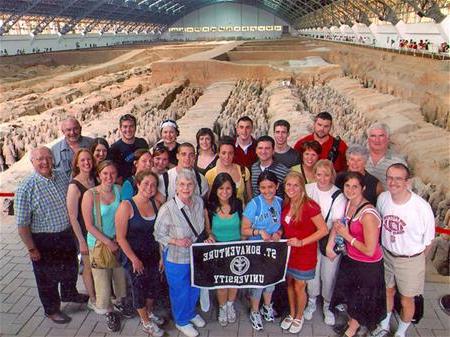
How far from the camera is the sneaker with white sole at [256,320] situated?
3139mm

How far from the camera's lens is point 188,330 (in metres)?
3.11

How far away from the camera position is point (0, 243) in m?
4.52

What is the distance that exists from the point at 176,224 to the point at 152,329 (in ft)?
2.96

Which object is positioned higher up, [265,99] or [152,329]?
[265,99]

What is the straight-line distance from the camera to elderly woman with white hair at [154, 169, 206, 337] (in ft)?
9.39

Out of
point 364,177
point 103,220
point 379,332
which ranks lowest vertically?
point 379,332

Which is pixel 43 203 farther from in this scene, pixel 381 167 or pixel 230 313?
pixel 381 167

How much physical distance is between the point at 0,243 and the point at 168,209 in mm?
2767

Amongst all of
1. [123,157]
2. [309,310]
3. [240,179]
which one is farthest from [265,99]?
[309,310]

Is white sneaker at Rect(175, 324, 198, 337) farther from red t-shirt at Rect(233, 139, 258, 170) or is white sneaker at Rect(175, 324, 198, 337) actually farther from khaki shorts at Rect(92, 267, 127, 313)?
red t-shirt at Rect(233, 139, 258, 170)

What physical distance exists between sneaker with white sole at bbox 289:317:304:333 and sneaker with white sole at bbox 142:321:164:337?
3.35 ft

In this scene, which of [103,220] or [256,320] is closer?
[103,220]

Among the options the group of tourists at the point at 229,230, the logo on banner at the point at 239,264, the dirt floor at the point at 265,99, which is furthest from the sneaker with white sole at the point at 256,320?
the dirt floor at the point at 265,99

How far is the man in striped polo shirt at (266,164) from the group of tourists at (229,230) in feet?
0.03
